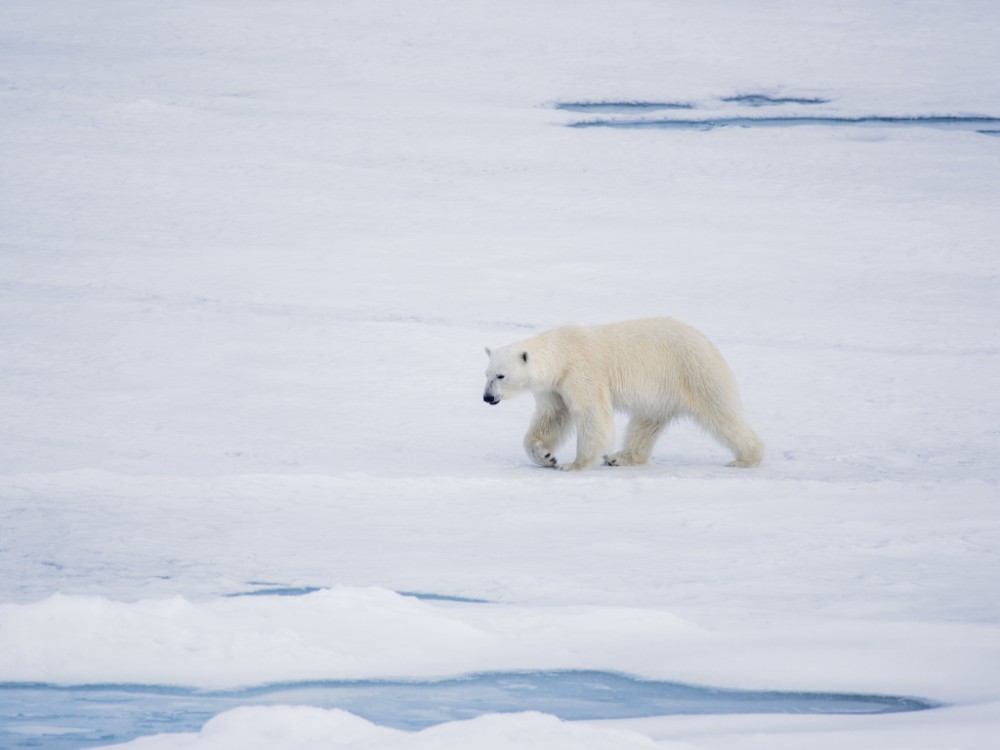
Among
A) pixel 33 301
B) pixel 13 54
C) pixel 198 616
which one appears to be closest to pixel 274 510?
pixel 198 616

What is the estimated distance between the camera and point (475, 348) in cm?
687

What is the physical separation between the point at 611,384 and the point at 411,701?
8.78ft

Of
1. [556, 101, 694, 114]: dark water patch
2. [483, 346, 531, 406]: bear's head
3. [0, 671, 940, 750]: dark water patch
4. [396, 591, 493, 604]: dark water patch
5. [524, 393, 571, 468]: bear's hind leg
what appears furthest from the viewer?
[556, 101, 694, 114]: dark water patch

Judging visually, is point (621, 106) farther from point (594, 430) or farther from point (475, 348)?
point (594, 430)

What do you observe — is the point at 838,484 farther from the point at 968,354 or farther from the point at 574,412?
the point at 968,354

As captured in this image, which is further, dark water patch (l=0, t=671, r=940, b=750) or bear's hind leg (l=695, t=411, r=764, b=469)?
bear's hind leg (l=695, t=411, r=764, b=469)

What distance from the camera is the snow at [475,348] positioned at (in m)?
3.04

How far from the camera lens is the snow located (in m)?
3.04

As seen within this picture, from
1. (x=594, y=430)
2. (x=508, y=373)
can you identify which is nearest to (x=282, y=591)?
(x=508, y=373)

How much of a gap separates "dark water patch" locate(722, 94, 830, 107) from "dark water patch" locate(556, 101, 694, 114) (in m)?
0.51

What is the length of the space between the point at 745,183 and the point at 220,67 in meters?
5.86

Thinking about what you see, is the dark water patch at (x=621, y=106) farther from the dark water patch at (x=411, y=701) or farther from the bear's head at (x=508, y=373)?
the dark water patch at (x=411, y=701)

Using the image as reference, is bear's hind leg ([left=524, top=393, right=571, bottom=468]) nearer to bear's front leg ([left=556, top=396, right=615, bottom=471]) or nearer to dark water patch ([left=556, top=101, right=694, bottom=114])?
bear's front leg ([left=556, top=396, right=615, bottom=471])

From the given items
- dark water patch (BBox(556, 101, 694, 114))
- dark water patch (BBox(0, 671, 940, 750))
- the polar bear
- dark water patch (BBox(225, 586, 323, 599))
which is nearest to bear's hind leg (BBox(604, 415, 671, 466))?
the polar bear
